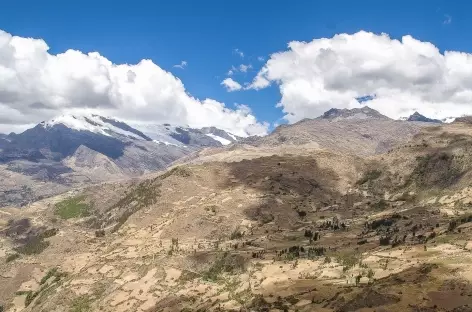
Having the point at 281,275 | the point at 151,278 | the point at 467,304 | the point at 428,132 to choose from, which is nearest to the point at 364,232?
the point at 281,275

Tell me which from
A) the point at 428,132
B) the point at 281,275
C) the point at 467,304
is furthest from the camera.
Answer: the point at 428,132

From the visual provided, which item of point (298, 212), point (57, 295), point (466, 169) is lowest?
point (57, 295)

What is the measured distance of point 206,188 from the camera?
148 metres

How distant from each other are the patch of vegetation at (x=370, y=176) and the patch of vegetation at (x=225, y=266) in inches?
3085

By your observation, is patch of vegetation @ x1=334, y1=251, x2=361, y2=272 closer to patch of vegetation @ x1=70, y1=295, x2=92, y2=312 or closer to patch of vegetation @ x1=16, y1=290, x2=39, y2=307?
patch of vegetation @ x1=70, y1=295, x2=92, y2=312

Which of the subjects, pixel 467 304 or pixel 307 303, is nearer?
pixel 467 304

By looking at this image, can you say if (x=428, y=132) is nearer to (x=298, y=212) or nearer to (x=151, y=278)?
(x=298, y=212)

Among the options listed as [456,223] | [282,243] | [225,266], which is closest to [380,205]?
[282,243]

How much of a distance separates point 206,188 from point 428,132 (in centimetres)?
9097

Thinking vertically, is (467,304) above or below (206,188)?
below

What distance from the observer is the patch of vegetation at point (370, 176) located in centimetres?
15488

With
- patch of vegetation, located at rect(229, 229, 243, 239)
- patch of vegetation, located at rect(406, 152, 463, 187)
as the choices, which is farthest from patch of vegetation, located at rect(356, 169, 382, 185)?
patch of vegetation, located at rect(229, 229, 243, 239)

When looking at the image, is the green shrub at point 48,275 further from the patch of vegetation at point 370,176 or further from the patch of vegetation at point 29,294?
the patch of vegetation at point 370,176

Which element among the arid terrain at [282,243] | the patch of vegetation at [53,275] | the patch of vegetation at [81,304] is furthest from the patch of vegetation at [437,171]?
the patch of vegetation at [53,275]
